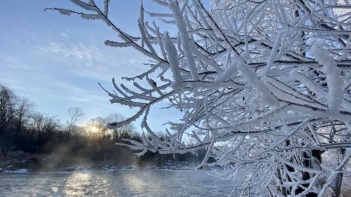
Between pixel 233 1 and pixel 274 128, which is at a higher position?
pixel 233 1

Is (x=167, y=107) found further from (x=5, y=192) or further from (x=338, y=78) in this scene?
(x=5, y=192)

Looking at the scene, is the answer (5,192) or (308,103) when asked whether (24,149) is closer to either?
(5,192)

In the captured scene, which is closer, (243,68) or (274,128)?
(243,68)

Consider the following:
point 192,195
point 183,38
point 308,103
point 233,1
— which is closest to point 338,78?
point 308,103

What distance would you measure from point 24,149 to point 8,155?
691 centimetres

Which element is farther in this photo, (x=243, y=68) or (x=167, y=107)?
(x=167, y=107)

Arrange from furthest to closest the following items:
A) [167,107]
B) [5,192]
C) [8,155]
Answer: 1. [8,155]
2. [5,192]
3. [167,107]

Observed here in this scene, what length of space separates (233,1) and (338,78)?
8.51 feet

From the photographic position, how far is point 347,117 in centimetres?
78

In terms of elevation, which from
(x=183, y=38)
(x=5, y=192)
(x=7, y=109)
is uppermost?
(x=7, y=109)

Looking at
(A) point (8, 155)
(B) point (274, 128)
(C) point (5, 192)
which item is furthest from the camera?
(A) point (8, 155)

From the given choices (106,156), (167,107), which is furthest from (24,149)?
(167,107)

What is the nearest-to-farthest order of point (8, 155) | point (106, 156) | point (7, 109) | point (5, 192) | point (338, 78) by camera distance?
point (338, 78) < point (5, 192) < point (8, 155) < point (106, 156) < point (7, 109)

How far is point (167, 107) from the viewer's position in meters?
2.83
